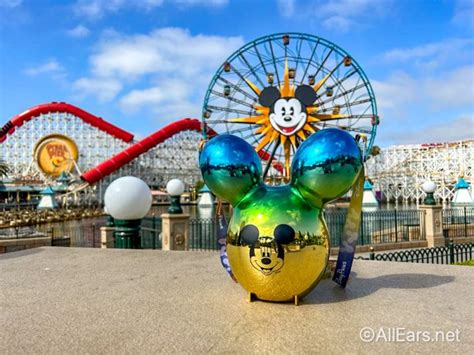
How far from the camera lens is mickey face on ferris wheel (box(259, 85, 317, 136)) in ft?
57.5

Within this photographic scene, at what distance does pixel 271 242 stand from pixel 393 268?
3.28 m

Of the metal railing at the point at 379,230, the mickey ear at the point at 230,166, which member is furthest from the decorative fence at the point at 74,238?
the mickey ear at the point at 230,166

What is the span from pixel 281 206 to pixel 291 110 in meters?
14.3

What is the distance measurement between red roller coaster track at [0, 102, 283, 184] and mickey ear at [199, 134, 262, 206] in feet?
161

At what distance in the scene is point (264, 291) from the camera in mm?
4047

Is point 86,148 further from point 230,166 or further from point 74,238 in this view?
point 230,166

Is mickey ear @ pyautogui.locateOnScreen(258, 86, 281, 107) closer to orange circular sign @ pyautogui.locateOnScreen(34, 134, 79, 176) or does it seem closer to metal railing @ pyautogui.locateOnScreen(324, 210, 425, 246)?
metal railing @ pyautogui.locateOnScreen(324, 210, 425, 246)

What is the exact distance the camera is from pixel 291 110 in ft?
57.9

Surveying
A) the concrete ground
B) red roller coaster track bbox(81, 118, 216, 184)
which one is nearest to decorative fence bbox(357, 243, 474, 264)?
the concrete ground

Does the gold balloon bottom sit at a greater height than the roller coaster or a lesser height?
lesser

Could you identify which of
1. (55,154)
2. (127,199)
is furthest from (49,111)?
(127,199)

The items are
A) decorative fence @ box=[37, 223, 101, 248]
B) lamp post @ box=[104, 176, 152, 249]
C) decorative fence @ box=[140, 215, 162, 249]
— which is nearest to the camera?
lamp post @ box=[104, 176, 152, 249]

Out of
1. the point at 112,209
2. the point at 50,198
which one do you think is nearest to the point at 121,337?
the point at 112,209

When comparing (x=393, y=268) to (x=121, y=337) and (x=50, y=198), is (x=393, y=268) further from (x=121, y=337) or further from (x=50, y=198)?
(x=50, y=198)
